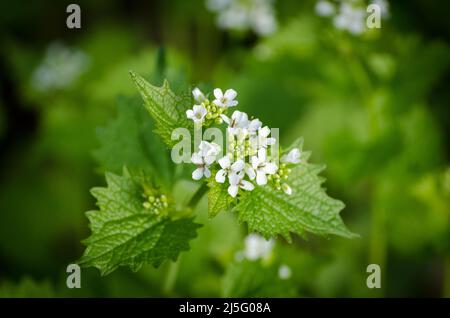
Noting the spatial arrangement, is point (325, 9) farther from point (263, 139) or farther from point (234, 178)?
point (234, 178)

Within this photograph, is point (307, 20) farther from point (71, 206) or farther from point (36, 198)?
point (36, 198)

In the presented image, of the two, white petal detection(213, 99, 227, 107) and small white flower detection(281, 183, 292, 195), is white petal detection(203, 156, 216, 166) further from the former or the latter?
small white flower detection(281, 183, 292, 195)

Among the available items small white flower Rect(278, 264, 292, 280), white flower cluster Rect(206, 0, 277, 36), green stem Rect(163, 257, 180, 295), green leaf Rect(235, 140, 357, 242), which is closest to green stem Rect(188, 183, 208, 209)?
green leaf Rect(235, 140, 357, 242)

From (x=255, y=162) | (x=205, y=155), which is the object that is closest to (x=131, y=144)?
(x=205, y=155)

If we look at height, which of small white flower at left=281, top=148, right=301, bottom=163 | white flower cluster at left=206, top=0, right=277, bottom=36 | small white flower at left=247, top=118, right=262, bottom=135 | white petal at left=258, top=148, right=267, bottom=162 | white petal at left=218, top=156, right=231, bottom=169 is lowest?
white petal at left=218, top=156, right=231, bottom=169
